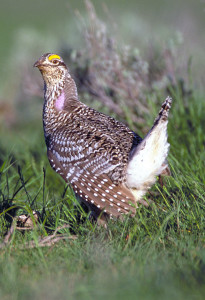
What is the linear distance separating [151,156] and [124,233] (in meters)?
0.77

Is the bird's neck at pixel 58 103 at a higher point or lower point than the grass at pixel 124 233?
higher

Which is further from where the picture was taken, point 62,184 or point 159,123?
point 62,184

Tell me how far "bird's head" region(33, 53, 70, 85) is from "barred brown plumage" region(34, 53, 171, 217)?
17 mm

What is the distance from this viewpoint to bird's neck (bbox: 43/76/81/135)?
5.42 m

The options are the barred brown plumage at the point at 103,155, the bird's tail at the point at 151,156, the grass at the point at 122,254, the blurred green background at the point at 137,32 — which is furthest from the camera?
the blurred green background at the point at 137,32

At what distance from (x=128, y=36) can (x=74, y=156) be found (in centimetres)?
503

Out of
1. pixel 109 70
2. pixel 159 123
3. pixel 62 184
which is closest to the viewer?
pixel 159 123

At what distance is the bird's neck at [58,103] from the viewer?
5.42 meters

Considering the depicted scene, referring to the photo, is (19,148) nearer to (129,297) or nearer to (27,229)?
(27,229)

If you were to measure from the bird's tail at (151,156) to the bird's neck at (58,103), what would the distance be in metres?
1.17

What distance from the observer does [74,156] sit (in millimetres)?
4949

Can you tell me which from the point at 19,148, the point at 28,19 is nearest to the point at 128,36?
the point at 19,148

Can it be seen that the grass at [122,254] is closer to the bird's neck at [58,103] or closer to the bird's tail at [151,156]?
the bird's tail at [151,156]

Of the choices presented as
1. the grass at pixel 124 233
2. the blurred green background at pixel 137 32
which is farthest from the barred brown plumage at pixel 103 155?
the blurred green background at pixel 137 32
